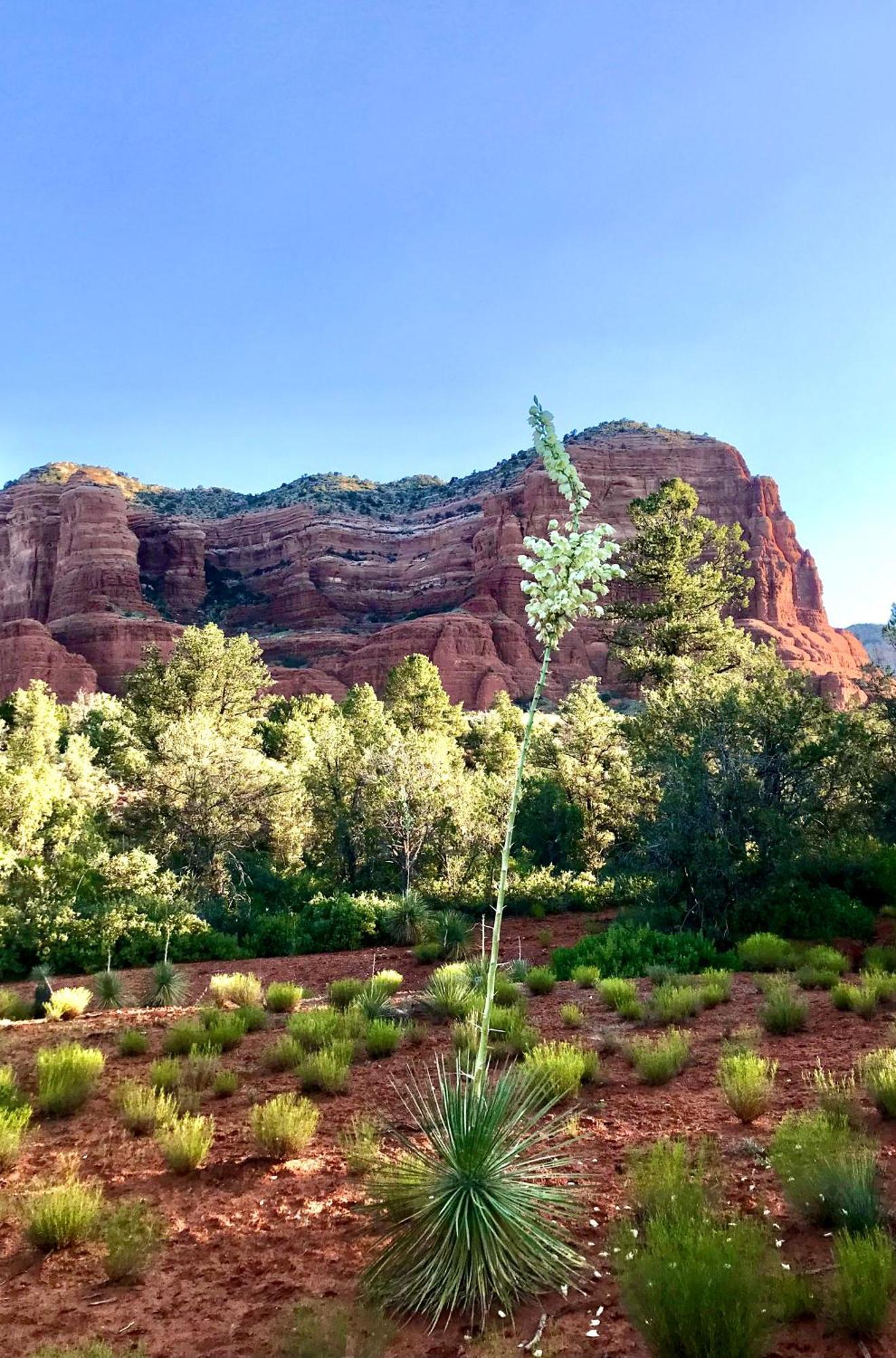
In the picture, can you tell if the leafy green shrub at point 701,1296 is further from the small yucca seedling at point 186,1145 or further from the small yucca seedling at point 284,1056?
the small yucca seedling at point 284,1056

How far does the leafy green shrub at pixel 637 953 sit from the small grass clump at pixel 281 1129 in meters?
8.01

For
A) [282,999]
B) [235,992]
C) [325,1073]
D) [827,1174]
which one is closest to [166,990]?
[235,992]

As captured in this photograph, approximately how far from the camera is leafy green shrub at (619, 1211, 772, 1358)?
120 inches

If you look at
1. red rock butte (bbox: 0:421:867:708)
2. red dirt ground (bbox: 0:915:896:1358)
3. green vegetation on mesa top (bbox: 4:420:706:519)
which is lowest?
red dirt ground (bbox: 0:915:896:1358)

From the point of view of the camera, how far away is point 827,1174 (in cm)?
420

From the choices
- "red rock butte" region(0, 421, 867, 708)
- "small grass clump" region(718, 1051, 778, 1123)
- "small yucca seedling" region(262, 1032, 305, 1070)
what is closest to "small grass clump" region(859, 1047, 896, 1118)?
"small grass clump" region(718, 1051, 778, 1123)

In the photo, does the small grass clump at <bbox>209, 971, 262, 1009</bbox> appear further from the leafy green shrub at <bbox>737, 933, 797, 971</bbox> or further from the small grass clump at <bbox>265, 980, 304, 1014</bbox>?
the leafy green shrub at <bbox>737, 933, 797, 971</bbox>

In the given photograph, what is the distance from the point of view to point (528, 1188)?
3941 mm

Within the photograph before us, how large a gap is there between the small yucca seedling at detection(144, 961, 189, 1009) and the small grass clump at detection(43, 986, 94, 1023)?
1.23 meters

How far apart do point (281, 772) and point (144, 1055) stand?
17.5 m

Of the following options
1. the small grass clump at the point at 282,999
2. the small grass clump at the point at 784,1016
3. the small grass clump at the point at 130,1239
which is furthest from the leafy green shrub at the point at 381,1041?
the small grass clump at the point at 784,1016

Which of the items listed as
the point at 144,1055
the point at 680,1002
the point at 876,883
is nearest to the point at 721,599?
the point at 876,883

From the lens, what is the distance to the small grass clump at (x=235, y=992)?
11.0 metres

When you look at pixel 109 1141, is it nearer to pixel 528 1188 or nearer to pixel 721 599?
pixel 528 1188
